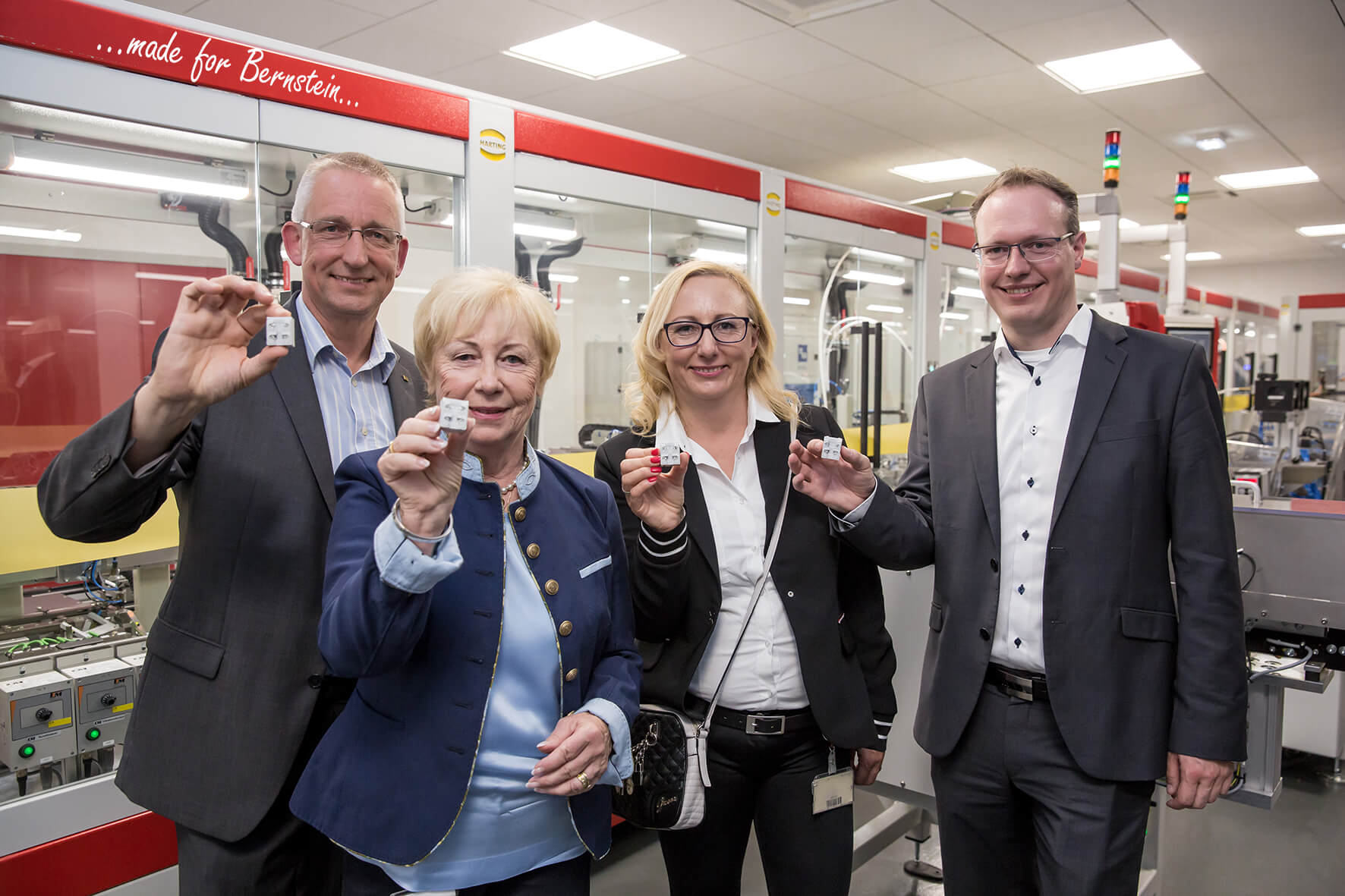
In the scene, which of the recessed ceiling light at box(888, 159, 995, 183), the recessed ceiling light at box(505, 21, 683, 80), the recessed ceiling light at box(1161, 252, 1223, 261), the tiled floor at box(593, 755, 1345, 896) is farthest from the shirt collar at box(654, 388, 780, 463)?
the recessed ceiling light at box(1161, 252, 1223, 261)

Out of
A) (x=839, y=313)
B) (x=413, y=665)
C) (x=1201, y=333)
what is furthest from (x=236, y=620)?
(x=839, y=313)

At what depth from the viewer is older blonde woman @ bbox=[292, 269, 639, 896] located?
Result: 106 centimetres

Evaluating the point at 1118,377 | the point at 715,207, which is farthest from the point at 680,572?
the point at 715,207

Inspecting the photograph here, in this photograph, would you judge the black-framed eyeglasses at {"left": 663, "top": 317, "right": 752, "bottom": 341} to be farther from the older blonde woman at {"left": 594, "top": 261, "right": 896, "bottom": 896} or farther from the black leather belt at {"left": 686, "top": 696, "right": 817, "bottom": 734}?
the black leather belt at {"left": 686, "top": 696, "right": 817, "bottom": 734}

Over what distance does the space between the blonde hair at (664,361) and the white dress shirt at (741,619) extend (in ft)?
0.45

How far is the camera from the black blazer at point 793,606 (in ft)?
5.16

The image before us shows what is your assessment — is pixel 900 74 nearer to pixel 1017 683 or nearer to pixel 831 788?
pixel 1017 683

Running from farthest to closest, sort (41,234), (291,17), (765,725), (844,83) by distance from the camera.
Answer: (844,83) → (291,17) → (41,234) → (765,725)

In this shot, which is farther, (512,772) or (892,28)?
(892,28)

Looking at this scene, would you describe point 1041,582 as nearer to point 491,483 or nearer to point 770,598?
point 770,598

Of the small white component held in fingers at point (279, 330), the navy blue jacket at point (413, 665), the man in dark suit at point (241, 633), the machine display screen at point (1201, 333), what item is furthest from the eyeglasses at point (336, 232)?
the machine display screen at point (1201, 333)

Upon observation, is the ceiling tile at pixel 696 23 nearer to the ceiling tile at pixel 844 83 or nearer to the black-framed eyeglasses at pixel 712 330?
the ceiling tile at pixel 844 83

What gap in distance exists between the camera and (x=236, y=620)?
1338 millimetres

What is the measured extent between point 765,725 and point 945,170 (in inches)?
Result: 333
